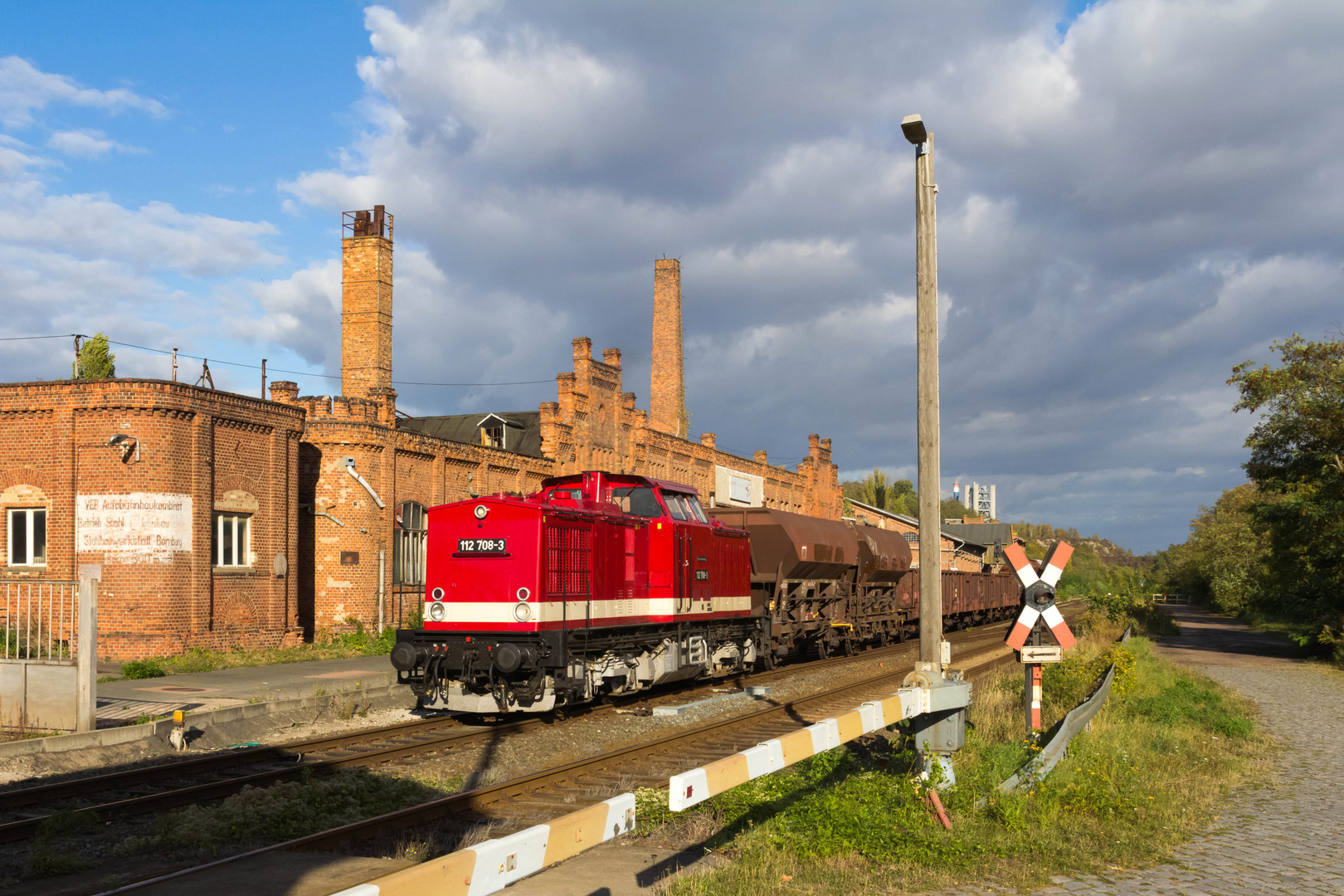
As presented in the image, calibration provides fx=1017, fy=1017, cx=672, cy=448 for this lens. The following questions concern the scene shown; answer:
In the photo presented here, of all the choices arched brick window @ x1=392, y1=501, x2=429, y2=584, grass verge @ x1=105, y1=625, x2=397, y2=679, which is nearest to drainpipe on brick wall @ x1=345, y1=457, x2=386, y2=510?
arched brick window @ x1=392, y1=501, x2=429, y2=584

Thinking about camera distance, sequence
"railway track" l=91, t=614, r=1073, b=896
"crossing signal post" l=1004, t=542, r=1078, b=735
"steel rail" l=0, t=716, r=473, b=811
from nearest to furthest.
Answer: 1. "railway track" l=91, t=614, r=1073, b=896
2. "crossing signal post" l=1004, t=542, r=1078, b=735
3. "steel rail" l=0, t=716, r=473, b=811

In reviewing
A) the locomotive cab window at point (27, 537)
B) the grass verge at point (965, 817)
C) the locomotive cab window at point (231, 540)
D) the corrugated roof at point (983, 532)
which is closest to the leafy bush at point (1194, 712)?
the grass verge at point (965, 817)

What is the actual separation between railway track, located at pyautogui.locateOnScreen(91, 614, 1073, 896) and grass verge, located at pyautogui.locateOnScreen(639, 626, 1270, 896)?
3.73ft

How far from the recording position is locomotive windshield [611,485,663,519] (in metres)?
16.4

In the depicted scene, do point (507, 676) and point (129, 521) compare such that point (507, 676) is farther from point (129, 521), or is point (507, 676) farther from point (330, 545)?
point (330, 545)

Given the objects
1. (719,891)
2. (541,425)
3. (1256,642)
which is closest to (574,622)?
(719,891)

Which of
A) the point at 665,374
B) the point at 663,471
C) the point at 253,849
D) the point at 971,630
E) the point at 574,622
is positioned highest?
the point at 665,374

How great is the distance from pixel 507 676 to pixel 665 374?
40.0m

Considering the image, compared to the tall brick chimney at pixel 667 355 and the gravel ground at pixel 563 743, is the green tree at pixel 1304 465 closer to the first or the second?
the gravel ground at pixel 563 743

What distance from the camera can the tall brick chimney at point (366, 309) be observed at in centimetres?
3512

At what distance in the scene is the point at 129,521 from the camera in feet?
69.8

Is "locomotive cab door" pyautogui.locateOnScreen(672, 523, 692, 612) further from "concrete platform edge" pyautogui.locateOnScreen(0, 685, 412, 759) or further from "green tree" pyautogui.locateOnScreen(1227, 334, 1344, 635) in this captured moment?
"green tree" pyautogui.locateOnScreen(1227, 334, 1344, 635)

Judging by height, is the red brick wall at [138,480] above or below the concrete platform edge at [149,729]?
above

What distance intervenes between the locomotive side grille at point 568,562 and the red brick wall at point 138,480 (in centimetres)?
1152
